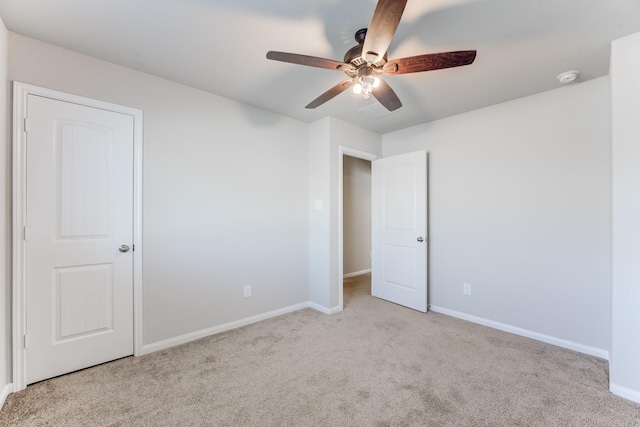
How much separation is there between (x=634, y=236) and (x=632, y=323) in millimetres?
572

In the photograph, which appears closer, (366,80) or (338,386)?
(366,80)

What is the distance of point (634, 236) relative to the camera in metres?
1.84

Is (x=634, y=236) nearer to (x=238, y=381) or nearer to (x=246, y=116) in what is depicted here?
(x=238, y=381)

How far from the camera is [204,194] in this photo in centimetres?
273

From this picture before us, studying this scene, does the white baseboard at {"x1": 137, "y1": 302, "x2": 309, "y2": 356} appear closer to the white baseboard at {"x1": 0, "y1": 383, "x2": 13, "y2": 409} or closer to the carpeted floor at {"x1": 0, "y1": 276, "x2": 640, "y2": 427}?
the carpeted floor at {"x1": 0, "y1": 276, "x2": 640, "y2": 427}

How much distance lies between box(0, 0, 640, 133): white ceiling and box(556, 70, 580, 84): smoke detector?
0.04 m

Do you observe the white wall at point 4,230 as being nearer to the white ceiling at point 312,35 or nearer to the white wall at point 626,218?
the white ceiling at point 312,35

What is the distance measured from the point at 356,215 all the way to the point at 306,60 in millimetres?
3959

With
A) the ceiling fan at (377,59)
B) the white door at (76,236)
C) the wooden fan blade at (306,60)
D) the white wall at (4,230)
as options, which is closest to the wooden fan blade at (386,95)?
the ceiling fan at (377,59)

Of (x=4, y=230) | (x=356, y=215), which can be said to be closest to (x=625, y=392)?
(x=356, y=215)

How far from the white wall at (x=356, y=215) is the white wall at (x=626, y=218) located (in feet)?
11.8

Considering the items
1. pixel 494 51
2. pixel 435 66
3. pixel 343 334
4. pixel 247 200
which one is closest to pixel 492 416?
pixel 343 334

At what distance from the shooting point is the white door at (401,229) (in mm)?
3447

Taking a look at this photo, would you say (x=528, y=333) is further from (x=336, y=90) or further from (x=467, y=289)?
(x=336, y=90)
